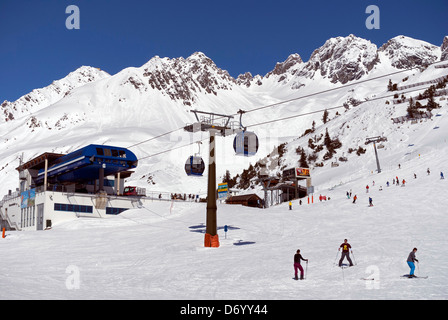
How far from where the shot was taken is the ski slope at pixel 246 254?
15.3 metres

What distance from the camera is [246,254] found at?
78.6ft

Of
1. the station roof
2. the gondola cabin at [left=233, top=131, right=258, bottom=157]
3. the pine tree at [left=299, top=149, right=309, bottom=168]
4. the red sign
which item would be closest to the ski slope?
the gondola cabin at [left=233, top=131, right=258, bottom=157]

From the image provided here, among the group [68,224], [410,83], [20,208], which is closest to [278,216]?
[68,224]

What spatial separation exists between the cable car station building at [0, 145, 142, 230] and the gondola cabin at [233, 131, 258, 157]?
81.6ft

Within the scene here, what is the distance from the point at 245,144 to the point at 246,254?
6564 mm

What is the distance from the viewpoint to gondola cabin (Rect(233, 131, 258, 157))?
87.7 feet

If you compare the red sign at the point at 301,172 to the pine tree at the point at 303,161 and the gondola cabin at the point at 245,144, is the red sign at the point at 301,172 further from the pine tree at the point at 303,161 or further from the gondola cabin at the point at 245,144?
the gondola cabin at the point at 245,144

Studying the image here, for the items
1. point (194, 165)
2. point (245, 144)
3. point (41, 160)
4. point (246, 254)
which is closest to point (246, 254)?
point (246, 254)

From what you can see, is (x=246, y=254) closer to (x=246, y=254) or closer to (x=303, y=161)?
(x=246, y=254)

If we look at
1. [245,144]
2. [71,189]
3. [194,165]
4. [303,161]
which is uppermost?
[303,161]

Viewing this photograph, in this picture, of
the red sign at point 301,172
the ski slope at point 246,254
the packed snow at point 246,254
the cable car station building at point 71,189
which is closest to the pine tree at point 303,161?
the red sign at point 301,172

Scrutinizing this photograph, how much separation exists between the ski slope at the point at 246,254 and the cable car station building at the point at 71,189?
361 cm

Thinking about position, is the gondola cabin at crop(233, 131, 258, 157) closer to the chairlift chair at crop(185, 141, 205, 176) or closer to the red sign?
the chairlift chair at crop(185, 141, 205, 176)

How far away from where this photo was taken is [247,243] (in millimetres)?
28672
